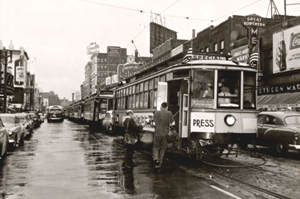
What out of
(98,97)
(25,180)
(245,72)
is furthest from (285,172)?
(98,97)

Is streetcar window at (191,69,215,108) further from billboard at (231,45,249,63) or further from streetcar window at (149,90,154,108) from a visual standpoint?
billboard at (231,45,249,63)

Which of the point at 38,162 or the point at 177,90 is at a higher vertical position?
the point at 177,90

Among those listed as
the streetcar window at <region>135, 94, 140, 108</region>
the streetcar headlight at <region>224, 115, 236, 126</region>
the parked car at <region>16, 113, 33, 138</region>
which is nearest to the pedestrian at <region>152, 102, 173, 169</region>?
the streetcar headlight at <region>224, 115, 236, 126</region>

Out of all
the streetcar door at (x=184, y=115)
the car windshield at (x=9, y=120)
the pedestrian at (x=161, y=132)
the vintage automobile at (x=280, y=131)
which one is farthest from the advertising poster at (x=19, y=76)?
the pedestrian at (x=161, y=132)

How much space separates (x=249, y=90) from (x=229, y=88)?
634 millimetres

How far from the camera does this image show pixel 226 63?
489 inches

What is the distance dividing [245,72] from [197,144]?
260 cm

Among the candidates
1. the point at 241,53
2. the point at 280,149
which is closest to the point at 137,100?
the point at 280,149

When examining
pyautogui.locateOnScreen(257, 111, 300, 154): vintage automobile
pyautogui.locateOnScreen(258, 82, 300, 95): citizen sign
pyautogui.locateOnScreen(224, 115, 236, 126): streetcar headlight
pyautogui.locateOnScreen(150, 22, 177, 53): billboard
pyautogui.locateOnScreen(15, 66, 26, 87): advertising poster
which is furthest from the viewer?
pyautogui.locateOnScreen(15, 66, 26, 87): advertising poster

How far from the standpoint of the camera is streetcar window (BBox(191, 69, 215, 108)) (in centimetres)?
1210

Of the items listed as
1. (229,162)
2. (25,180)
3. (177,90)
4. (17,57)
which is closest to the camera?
(25,180)

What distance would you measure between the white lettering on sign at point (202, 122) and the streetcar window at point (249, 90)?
4.00 feet

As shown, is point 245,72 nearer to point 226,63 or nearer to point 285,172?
point 226,63

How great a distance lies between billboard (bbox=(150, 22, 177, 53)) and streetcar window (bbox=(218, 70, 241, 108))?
4887cm
